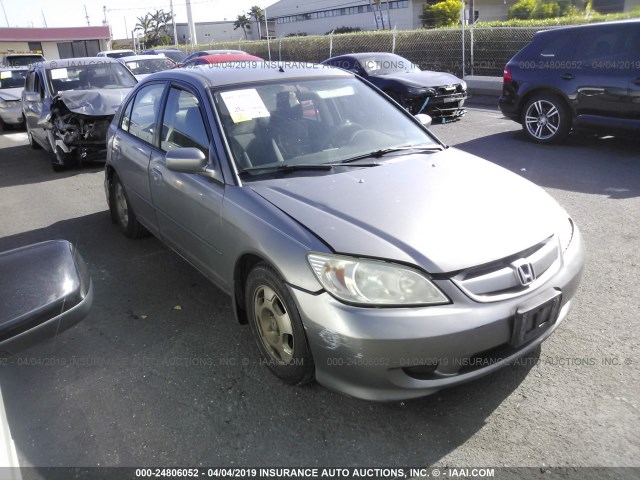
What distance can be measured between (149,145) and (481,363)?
3148mm

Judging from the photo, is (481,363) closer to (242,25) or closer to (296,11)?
(296,11)

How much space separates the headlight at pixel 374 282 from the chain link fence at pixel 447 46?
45.0 feet

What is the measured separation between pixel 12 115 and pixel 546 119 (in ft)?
41.2

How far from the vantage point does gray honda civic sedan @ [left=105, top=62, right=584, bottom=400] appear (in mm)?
2438

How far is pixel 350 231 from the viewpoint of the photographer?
267 cm

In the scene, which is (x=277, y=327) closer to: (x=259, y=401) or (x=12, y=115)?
(x=259, y=401)

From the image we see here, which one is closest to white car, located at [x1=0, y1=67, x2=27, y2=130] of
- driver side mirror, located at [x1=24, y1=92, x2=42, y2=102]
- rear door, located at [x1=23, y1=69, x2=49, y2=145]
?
rear door, located at [x1=23, y1=69, x2=49, y2=145]

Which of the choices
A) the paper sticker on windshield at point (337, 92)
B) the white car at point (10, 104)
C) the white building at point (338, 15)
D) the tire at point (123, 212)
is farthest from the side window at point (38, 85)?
the white building at point (338, 15)

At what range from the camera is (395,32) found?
20.5 meters

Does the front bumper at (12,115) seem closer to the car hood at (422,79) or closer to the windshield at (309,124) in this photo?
the car hood at (422,79)

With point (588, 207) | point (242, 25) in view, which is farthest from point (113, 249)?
point (242, 25)

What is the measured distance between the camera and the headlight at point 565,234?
2.93m

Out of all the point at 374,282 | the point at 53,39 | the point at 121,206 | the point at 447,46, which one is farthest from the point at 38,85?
the point at 53,39

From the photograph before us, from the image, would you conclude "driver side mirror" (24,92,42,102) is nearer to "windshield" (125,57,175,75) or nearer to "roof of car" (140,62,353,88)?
"windshield" (125,57,175,75)
